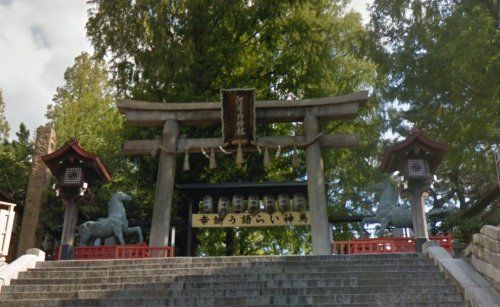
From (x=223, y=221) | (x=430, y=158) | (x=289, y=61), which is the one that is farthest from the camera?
(x=289, y=61)

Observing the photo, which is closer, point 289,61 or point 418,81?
point 418,81

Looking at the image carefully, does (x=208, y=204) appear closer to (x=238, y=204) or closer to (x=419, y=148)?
(x=238, y=204)

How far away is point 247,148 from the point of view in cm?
1361

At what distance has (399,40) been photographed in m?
16.0

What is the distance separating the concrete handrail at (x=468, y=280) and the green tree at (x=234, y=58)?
952cm

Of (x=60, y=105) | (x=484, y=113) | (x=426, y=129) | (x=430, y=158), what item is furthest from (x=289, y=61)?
(x=60, y=105)

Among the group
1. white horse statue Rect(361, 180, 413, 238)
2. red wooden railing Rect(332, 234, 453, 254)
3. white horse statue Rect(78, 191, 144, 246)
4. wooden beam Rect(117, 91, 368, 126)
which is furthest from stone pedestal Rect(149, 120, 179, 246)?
white horse statue Rect(361, 180, 413, 238)

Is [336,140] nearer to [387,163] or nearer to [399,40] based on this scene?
[387,163]

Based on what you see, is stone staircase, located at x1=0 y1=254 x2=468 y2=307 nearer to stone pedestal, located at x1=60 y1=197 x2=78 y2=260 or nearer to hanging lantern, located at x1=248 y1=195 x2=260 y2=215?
stone pedestal, located at x1=60 y1=197 x2=78 y2=260

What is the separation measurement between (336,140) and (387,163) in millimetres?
2200

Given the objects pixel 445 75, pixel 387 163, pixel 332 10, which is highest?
pixel 332 10

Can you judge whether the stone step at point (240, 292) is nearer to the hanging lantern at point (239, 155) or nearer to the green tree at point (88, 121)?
the hanging lantern at point (239, 155)

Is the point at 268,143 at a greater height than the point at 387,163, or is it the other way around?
the point at 268,143

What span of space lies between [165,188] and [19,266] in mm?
4584
